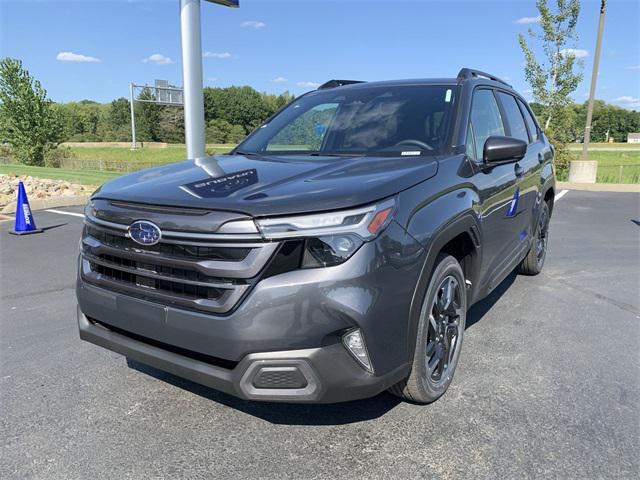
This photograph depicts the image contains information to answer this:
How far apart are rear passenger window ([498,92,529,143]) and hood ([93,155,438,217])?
6.12 feet

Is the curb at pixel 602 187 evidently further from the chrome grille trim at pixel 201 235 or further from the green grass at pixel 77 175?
the green grass at pixel 77 175

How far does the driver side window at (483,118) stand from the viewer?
3450 mm

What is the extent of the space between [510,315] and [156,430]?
122 inches

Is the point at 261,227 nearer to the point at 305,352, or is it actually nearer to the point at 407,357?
the point at 305,352

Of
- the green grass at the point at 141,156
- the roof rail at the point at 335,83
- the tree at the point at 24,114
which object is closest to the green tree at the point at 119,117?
the green grass at the point at 141,156

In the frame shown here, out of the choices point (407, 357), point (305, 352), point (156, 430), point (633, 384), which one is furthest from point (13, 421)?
point (633, 384)

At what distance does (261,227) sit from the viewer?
212 cm

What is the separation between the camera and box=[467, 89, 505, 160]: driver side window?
3.45 metres

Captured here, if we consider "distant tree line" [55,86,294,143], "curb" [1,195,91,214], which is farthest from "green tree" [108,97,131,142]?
"curb" [1,195,91,214]

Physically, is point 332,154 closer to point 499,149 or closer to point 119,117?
point 499,149

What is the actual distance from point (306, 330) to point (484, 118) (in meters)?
2.41

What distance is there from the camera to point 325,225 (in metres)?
2.15

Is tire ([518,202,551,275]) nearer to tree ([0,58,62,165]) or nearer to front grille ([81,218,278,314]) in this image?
front grille ([81,218,278,314])

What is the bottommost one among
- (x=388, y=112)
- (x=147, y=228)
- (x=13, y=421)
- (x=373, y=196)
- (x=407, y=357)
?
(x=13, y=421)
